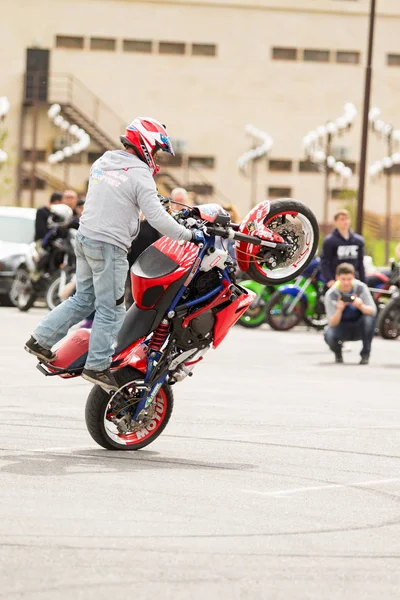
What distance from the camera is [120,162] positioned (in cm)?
853

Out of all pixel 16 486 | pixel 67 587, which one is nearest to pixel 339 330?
pixel 16 486

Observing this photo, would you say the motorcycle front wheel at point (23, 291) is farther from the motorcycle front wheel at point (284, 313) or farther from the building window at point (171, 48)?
the building window at point (171, 48)

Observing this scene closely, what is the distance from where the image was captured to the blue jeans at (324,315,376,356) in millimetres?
16156

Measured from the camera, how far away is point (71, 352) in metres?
8.56

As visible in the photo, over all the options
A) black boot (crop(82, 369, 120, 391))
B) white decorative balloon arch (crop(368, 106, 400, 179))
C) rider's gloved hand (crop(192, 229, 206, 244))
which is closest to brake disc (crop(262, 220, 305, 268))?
rider's gloved hand (crop(192, 229, 206, 244))

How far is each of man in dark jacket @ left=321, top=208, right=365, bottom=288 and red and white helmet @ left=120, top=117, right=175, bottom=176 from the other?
381 inches

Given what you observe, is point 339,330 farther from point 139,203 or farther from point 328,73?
point 328,73

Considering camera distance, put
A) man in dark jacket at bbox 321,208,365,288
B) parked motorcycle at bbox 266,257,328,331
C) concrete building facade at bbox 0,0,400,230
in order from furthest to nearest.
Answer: concrete building facade at bbox 0,0,400,230 < parked motorcycle at bbox 266,257,328,331 < man in dark jacket at bbox 321,208,365,288

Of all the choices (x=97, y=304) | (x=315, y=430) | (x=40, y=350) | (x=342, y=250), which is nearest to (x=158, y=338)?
(x=97, y=304)

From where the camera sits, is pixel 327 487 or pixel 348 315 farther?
pixel 348 315

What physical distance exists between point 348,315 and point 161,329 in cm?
785

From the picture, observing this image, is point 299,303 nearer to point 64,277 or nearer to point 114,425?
point 64,277

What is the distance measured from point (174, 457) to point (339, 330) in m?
7.96

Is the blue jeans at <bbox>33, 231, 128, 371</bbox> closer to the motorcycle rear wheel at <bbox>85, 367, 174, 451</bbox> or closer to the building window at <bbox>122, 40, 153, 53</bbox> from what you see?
the motorcycle rear wheel at <bbox>85, 367, 174, 451</bbox>
